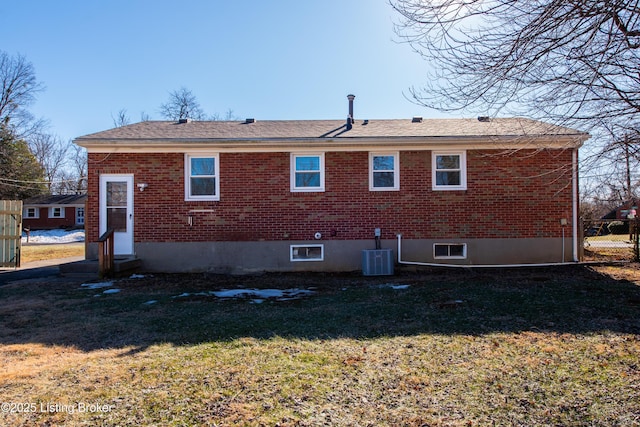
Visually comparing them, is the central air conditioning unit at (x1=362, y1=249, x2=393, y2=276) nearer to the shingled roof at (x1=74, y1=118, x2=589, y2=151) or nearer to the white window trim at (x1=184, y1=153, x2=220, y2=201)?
the shingled roof at (x1=74, y1=118, x2=589, y2=151)

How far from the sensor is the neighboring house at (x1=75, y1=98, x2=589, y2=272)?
989 cm

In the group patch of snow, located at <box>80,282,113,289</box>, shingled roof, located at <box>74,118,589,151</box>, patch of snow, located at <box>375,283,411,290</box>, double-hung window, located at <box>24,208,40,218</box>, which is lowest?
patch of snow, located at <box>80,282,113,289</box>

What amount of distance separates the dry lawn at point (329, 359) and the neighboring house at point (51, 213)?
35388 millimetres

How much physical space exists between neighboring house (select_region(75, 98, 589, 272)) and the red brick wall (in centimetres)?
3

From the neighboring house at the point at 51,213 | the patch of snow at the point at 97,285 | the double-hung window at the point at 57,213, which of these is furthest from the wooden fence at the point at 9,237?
→ the double-hung window at the point at 57,213

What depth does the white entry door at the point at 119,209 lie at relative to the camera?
9883mm

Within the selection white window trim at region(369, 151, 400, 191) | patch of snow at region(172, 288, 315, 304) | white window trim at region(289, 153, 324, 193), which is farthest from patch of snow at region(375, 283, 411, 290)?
white window trim at region(289, 153, 324, 193)

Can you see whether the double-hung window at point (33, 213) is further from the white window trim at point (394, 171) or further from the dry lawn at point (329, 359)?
the white window trim at point (394, 171)

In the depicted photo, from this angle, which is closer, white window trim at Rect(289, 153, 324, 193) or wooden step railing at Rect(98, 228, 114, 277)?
wooden step railing at Rect(98, 228, 114, 277)

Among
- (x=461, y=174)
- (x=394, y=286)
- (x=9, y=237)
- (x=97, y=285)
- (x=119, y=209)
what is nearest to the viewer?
(x=394, y=286)

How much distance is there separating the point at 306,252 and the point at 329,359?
6.35m

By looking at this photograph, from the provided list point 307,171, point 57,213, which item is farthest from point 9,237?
point 57,213

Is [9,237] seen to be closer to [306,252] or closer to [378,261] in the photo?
[306,252]

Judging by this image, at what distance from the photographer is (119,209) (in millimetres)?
9922
